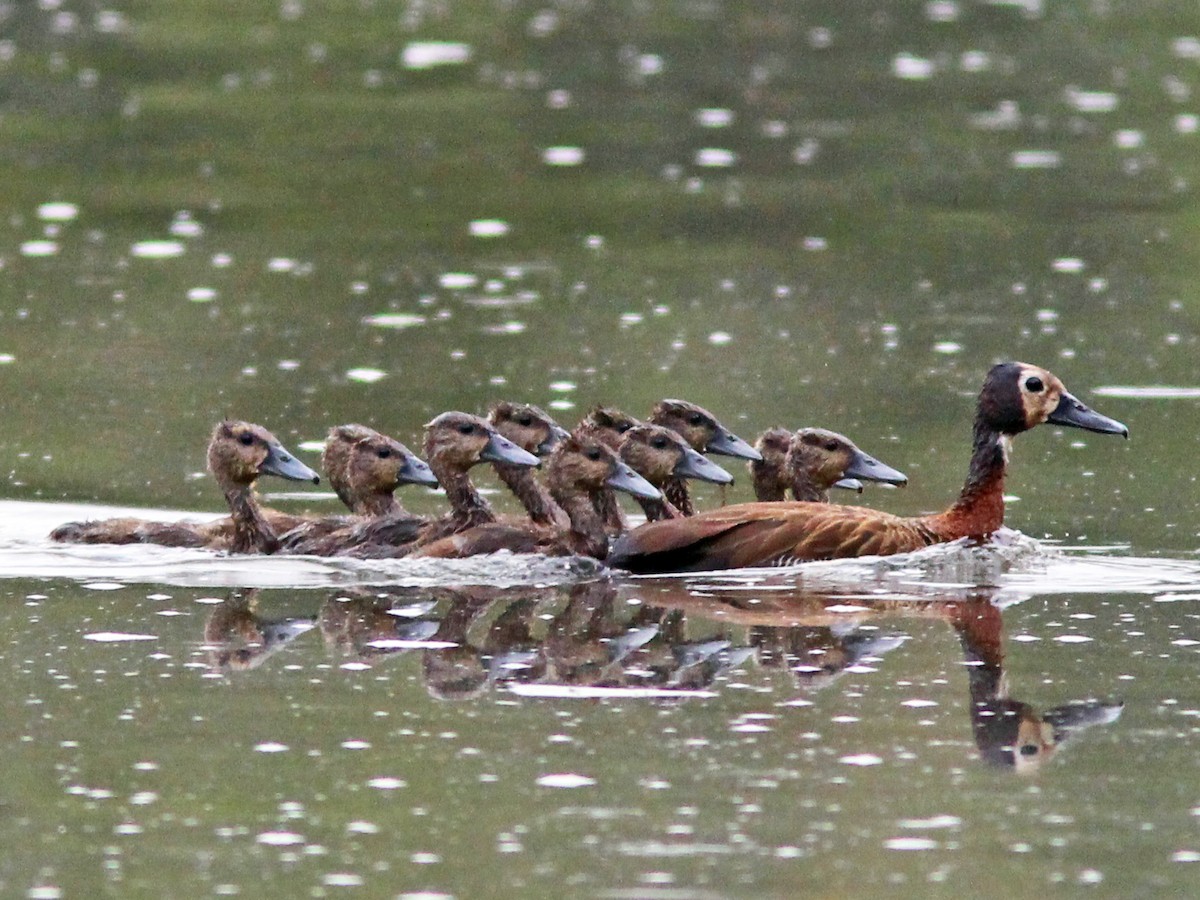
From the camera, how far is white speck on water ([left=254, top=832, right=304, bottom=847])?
7902 millimetres

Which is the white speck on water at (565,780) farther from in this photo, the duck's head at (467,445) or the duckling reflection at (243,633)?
the duck's head at (467,445)

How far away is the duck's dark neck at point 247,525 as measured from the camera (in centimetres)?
1270

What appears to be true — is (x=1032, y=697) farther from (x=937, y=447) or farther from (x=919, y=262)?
(x=919, y=262)

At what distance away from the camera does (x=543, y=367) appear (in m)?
17.2

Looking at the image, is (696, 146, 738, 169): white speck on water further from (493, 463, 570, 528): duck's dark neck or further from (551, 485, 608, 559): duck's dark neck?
(551, 485, 608, 559): duck's dark neck

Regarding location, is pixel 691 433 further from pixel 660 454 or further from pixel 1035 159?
pixel 1035 159

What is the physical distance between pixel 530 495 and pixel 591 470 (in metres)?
0.63

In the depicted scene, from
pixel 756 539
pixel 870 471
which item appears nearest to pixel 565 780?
pixel 756 539

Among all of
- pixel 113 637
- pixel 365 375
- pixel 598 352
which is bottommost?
pixel 113 637

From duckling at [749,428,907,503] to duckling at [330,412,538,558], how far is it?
4.61 ft

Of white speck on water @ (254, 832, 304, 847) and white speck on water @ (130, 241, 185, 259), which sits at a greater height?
white speck on water @ (130, 241, 185, 259)

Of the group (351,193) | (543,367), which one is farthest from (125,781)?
(351,193)

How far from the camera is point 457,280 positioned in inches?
798

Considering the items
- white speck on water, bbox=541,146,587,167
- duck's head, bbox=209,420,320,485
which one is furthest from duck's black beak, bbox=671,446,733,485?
white speck on water, bbox=541,146,587,167
